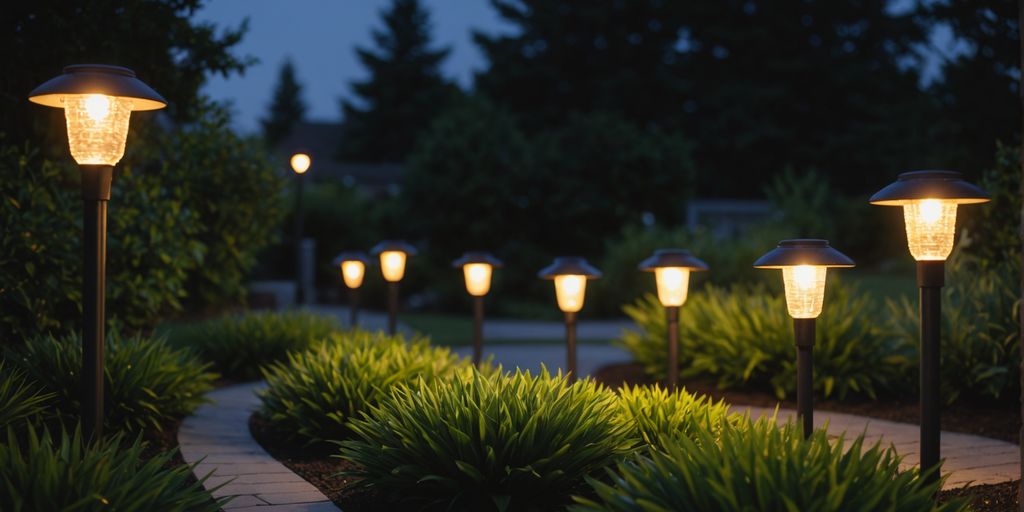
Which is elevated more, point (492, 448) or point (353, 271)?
point (353, 271)

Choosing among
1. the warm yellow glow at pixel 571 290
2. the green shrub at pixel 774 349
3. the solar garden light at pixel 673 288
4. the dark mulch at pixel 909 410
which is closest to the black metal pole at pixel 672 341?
the solar garden light at pixel 673 288

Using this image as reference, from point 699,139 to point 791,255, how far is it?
36426 mm

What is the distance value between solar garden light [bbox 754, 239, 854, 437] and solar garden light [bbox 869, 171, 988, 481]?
1.27 feet

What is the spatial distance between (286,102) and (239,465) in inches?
2726

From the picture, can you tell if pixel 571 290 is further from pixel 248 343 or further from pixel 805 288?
pixel 248 343

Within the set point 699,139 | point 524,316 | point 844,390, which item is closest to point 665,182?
point 524,316

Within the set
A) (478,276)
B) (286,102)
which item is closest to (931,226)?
(478,276)

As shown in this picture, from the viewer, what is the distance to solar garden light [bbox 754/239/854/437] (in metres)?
4.98

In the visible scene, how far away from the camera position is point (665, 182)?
85.9 ft

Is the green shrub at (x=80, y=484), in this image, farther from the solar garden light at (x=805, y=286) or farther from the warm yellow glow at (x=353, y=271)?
the warm yellow glow at (x=353, y=271)

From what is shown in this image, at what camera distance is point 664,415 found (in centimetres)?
541

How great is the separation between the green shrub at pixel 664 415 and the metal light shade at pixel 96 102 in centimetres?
319

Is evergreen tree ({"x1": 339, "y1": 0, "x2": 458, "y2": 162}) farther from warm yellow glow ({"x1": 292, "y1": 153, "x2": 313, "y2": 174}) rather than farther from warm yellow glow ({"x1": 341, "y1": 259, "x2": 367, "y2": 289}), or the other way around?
warm yellow glow ({"x1": 341, "y1": 259, "x2": 367, "y2": 289})

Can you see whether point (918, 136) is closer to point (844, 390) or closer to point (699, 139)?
point (699, 139)
